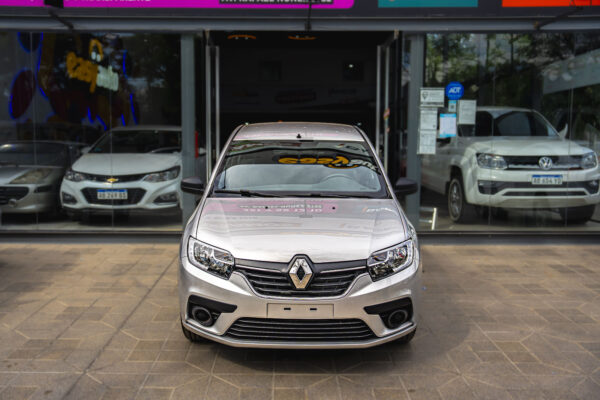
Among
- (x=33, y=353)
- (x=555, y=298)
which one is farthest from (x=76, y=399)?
(x=555, y=298)

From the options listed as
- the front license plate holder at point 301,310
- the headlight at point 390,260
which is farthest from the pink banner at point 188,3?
the front license plate holder at point 301,310

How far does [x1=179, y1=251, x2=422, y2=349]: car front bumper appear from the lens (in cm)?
354

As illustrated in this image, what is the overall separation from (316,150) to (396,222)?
127 centimetres

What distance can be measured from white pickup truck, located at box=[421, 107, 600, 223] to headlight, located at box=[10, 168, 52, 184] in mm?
5570

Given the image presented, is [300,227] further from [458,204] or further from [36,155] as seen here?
[36,155]

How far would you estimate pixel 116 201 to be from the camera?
8.14m

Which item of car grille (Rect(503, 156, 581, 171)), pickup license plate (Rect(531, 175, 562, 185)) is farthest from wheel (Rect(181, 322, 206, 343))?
pickup license plate (Rect(531, 175, 562, 185))

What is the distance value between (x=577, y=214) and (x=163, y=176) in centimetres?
614

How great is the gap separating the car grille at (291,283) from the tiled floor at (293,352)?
62cm

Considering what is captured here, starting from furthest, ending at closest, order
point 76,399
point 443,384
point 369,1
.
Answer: point 369,1 → point 443,384 → point 76,399

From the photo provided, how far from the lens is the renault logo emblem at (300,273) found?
11.6 feet

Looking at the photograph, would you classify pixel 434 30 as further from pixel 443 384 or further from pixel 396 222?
pixel 443 384

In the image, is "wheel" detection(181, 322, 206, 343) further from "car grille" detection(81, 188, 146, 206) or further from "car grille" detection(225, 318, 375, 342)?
"car grille" detection(81, 188, 146, 206)

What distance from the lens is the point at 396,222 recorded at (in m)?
4.11
